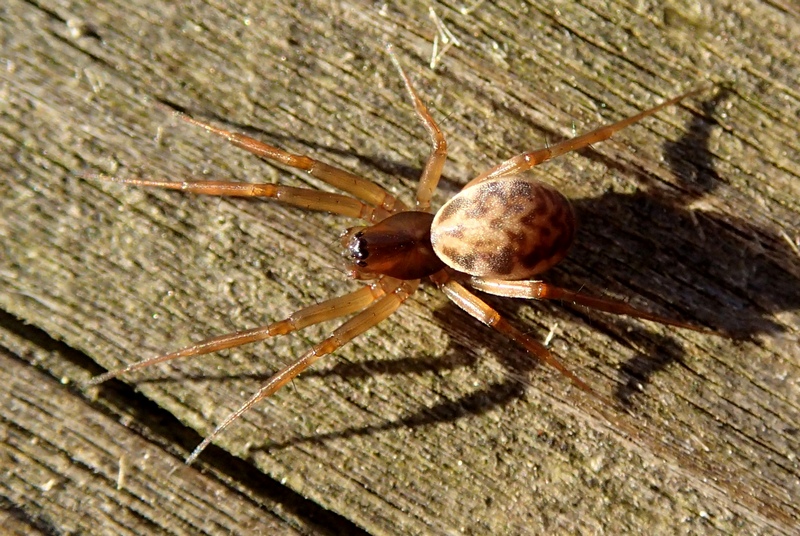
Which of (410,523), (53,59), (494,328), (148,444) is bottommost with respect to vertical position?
(148,444)

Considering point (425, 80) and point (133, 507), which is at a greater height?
point (425, 80)

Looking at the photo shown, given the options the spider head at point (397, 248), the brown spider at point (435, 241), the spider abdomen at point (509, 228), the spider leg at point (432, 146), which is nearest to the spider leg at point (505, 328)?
the brown spider at point (435, 241)

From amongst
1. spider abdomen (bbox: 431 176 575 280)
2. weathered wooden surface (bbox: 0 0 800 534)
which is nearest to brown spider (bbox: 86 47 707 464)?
spider abdomen (bbox: 431 176 575 280)

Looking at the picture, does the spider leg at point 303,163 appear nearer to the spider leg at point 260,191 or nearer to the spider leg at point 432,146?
the spider leg at point 260,191

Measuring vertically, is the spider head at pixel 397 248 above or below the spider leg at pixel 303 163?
below

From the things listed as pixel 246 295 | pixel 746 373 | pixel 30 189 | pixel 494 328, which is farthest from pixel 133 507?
pixel 746 373

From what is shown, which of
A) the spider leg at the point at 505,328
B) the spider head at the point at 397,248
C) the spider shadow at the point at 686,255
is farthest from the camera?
the spider head at the point at 397,248

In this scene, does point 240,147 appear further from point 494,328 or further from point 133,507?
point 133,507

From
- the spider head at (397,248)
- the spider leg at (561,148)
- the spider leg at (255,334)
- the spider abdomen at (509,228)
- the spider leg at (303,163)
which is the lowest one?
the spider leg at (255,334)

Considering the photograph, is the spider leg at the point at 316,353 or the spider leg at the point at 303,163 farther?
the spider leg at the point at 303,163
